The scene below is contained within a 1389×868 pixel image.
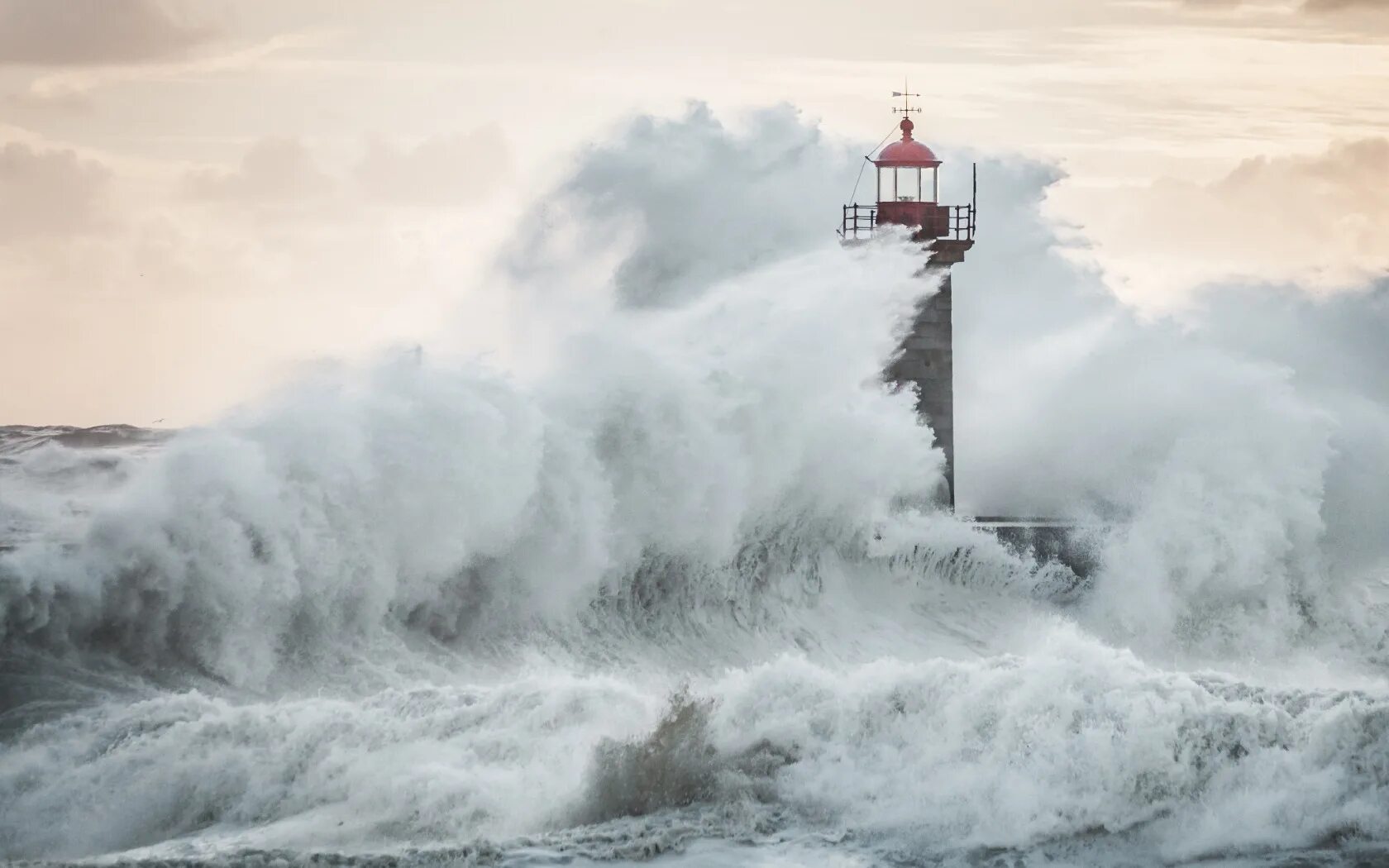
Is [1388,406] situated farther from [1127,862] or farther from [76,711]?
[76,711]

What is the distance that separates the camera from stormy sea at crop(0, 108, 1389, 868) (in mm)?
10836

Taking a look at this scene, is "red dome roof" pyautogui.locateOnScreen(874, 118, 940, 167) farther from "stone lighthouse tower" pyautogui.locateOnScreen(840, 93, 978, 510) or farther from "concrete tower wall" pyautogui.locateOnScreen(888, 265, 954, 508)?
"concrete tower wall" pyautogui.locateOnScreen(888, 265, 954, 508)

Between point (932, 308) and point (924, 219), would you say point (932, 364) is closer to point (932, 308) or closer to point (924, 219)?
point (932, 308)

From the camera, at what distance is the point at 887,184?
20.5m

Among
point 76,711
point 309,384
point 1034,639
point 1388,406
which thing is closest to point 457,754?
point 76,711

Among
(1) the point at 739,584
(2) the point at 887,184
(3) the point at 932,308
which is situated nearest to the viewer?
(1) the point at 739,584

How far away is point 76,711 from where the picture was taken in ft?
39.7

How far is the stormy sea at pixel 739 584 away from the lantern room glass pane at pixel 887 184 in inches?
31.4

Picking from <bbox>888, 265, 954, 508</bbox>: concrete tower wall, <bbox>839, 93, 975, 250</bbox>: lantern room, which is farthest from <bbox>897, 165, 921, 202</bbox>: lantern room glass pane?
<bbox>888, 265, 954, 508</bbox>: concrete tower wall

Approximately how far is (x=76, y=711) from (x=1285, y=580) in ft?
40.2

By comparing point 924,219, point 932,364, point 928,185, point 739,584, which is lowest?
point 739,584

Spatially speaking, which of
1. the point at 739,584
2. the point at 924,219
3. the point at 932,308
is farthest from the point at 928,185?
the point at 739,584

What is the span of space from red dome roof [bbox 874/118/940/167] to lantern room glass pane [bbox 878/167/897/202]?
0.35ft

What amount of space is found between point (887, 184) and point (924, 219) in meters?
0.79
